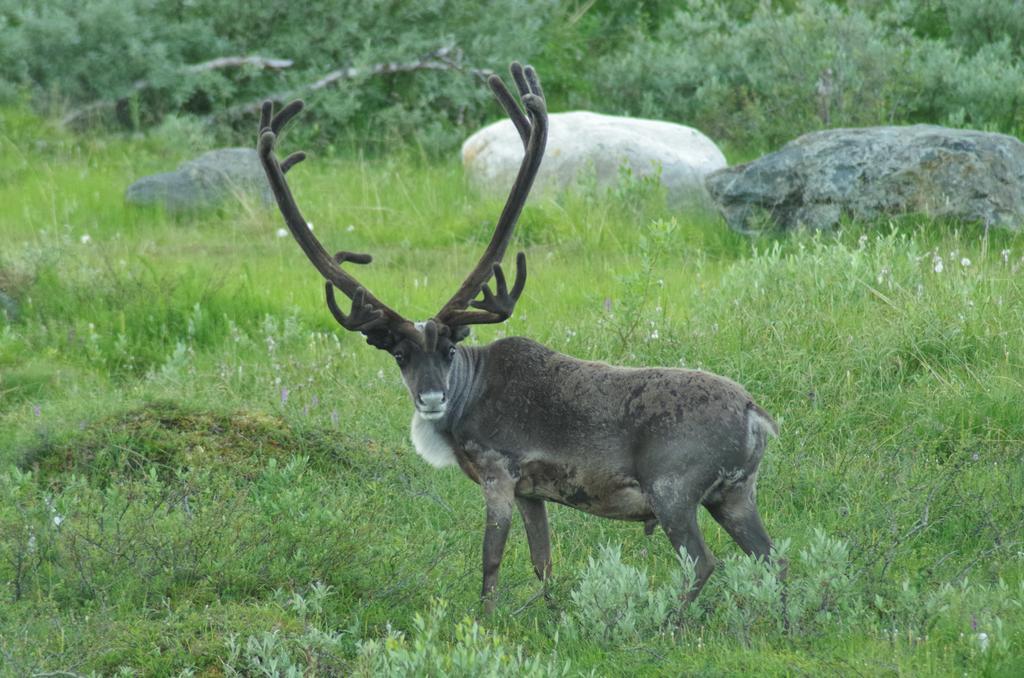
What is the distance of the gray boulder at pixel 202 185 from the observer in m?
14.8

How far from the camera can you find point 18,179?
15.8 metres

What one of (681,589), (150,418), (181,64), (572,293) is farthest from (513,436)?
(181,64)

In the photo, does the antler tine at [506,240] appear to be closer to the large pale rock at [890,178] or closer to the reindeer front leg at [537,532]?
the reindeer front leg at [537,532]

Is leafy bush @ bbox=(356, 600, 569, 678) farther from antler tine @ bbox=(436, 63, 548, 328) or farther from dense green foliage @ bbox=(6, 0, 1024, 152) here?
dense green foliage @ bbox=(6, 0, 1024, 152)

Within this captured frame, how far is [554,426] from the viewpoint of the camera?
6441mm

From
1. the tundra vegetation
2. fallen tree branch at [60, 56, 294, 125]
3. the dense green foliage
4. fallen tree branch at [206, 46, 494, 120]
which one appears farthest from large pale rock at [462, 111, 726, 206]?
fallen tree branch at [60, 56, 294, 125]

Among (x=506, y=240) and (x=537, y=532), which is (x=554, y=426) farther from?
(x=506, y=240)

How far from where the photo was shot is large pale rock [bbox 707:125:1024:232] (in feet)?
38.5

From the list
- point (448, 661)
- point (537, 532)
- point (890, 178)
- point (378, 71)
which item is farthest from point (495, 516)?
point (378, 71)

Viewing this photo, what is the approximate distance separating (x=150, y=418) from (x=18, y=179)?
8.48 m

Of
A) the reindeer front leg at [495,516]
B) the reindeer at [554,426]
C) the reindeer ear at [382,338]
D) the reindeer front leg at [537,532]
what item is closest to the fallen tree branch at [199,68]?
the reindeer at [554,426]

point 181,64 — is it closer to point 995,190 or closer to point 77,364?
point 77,364

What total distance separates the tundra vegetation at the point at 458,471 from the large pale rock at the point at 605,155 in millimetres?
596

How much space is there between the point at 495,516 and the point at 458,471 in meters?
1.97
